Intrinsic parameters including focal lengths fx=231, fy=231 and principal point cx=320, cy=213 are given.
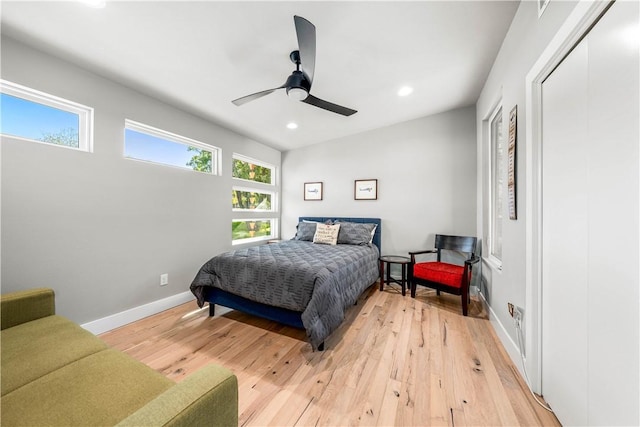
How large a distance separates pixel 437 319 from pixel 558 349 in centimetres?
128

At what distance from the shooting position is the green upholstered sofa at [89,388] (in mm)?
709

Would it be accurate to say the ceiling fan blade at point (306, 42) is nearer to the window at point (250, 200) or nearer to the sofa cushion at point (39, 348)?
the sofa cushion at point (39, 348)

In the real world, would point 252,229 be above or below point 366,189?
below

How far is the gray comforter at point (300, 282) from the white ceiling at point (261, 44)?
1907 mm

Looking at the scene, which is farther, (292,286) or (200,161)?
(200,161)

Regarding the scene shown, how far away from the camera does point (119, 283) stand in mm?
2404

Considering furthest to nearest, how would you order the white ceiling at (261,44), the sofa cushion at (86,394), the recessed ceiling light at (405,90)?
the recessed ceiling light at (405,90) → the white ceiling at (261,44) → the sofa cushion at (86,394)

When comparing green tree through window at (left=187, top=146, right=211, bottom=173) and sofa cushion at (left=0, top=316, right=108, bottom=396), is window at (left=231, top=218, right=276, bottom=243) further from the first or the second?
sofa cushion at (left=0, top=316, right=108, bottom=396)

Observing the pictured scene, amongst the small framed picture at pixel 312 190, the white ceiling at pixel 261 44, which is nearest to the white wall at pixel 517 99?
the white ceiling at pixel 261 44

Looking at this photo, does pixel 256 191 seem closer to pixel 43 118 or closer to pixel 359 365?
pixel 43 118

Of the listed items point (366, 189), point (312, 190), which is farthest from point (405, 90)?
point (312, 190)

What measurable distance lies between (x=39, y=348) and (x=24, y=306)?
1.67ft

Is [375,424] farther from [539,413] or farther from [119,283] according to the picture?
[119,283]

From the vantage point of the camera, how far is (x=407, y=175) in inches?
152
